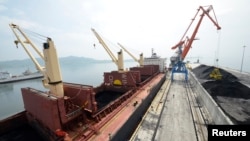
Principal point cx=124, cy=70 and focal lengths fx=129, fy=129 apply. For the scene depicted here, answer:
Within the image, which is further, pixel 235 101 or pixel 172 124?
pixel 235 101

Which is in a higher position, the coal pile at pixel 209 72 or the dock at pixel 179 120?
the coal pile at pixel 209 72

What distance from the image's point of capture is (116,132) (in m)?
7.02

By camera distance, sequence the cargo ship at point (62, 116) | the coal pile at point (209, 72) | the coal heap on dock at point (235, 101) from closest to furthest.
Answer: the cargo ship at point (62, 116), the coal heap on dock at point (235, 101), the coal pile at point (209, 72)

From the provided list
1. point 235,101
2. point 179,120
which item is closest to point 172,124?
point 179,120

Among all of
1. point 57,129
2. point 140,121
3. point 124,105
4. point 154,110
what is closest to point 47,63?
point 57,129

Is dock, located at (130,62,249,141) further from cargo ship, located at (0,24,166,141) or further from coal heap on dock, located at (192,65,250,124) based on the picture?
cargo ship, located at (0,24,166,141)

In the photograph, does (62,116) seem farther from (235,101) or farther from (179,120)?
(235,101)

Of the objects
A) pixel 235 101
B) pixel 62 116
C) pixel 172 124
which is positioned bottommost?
pixel 172 124

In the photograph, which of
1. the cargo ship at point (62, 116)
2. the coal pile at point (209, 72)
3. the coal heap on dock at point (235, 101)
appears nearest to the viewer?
the cargo ship at point (62, 116)

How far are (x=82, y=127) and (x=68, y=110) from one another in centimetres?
145

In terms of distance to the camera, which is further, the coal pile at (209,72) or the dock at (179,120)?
the coal pile at (209,72)

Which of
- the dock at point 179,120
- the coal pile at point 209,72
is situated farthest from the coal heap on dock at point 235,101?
the coal pile at point 209,72

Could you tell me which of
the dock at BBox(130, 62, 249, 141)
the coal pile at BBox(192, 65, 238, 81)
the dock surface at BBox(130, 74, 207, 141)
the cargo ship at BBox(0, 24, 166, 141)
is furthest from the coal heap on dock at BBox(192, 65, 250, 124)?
the cargo ship at BBox(0, 24, 166, 141)

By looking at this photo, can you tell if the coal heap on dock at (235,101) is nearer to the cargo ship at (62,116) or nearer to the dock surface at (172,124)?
the dock surface at (172,124)
